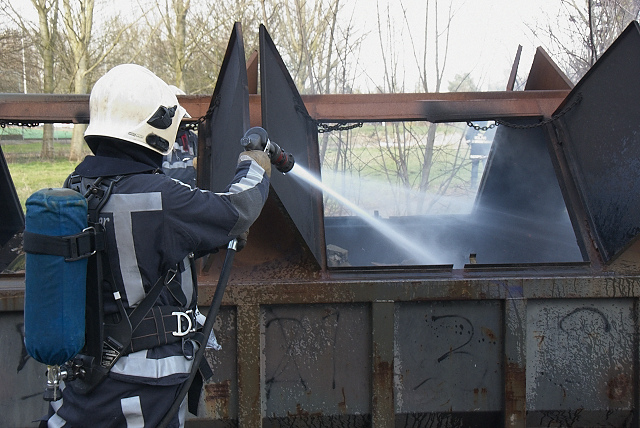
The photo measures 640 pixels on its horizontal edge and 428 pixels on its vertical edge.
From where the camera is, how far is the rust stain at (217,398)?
2.74m

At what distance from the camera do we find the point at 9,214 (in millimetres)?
3340

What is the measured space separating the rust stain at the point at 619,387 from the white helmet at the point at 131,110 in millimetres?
2230

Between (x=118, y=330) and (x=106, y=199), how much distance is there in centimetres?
42

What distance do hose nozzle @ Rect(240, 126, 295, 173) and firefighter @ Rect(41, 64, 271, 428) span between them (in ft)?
0.74

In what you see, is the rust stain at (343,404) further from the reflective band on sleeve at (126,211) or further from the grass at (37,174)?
the grass at (37,174)

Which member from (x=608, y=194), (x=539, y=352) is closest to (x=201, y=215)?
(x=539, y=352)

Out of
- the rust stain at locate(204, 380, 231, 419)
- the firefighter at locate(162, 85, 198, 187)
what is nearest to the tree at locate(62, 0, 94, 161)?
the firefighter at locate(162, 85, 198, 187)

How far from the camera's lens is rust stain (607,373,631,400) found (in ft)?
9.07

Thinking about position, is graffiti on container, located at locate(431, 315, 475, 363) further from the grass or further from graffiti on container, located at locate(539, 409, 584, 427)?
the grass

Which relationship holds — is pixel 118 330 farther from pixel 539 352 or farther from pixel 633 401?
pixel 633 401

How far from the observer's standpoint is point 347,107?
3277mm

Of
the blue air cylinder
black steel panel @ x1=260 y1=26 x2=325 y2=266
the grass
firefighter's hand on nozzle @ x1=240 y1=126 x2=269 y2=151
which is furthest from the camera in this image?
the grass

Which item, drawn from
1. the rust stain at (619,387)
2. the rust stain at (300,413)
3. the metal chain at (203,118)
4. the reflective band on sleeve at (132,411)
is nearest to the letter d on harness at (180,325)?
the reflective band on sleeve at (132,411)

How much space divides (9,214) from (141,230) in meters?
1.89
